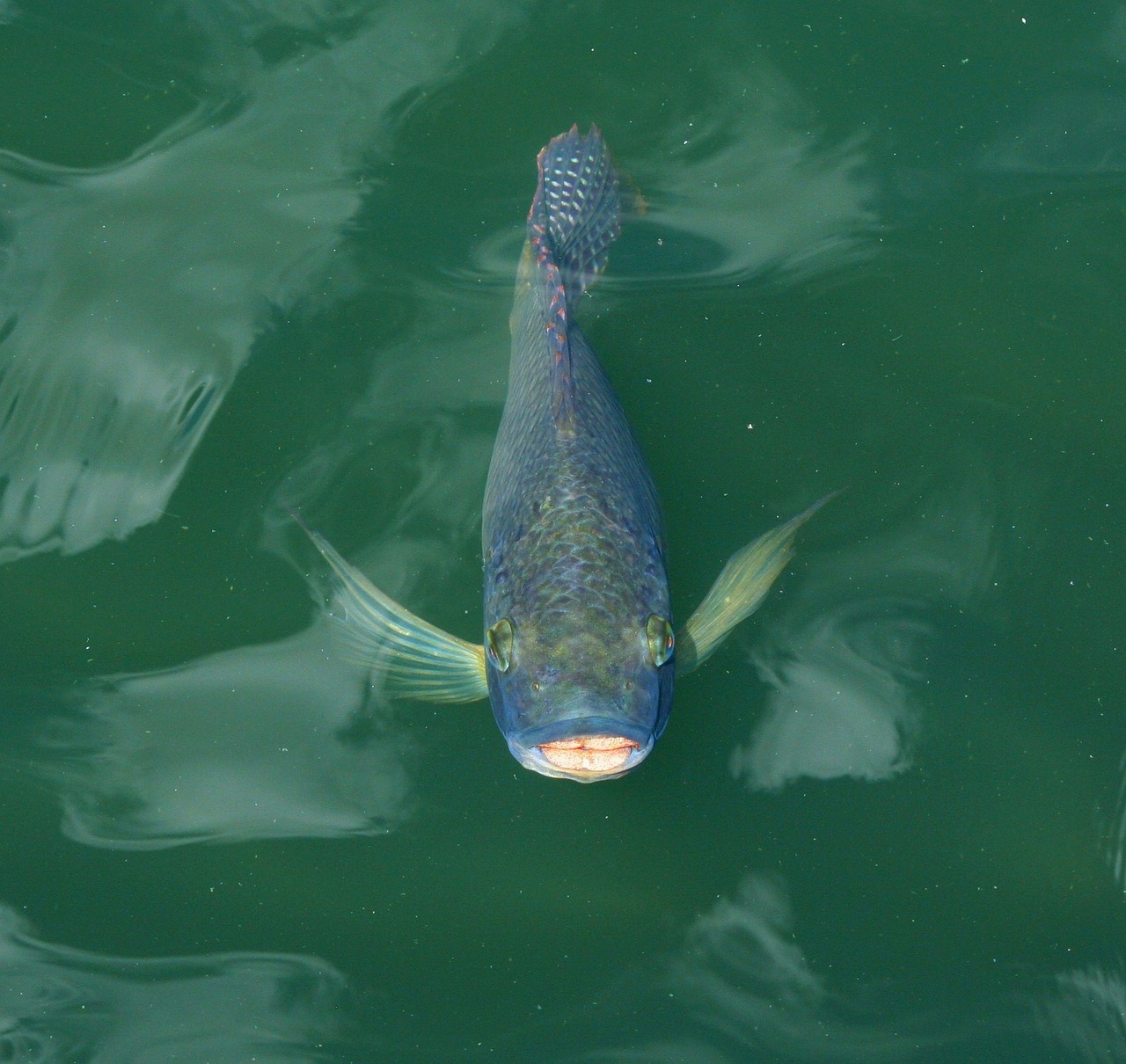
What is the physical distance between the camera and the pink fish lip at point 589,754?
3.77m

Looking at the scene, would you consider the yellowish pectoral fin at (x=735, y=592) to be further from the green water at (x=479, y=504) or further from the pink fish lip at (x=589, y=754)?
the pink fish lip at (x=589, y=754)

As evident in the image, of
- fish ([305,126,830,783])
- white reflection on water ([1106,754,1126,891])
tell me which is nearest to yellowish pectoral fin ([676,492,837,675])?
fish ([305,126,830,783])

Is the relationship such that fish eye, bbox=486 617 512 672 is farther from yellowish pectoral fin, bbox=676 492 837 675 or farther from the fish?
yellowish pectoral fin, bbox=676 492 837 675

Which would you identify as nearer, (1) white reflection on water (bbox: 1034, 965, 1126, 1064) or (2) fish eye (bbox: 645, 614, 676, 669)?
(2) fish eye (bbox: 645, 614, 676, 669)

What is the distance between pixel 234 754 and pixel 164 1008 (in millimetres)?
1141

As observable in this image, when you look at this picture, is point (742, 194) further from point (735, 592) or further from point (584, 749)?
point (584, 749)

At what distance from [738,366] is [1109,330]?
1975 millimetres

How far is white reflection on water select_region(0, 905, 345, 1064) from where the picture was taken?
4.64m

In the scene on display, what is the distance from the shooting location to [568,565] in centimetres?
388

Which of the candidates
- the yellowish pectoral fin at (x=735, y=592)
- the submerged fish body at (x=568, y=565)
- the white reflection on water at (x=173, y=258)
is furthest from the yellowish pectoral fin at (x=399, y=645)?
the white reflection on water at (x=173, y=258)

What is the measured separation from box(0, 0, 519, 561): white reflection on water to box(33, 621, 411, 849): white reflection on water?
919 millimetres

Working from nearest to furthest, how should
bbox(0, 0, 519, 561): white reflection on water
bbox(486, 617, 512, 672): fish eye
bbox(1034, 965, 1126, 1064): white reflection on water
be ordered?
bbox(486, 617, 512, 672): fish eye → bbox(1034, 965, 1126, 1064): white reflection on water → bbox(0, 0, 519, 561): white reflection on water

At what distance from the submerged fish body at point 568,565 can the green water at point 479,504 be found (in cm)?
77

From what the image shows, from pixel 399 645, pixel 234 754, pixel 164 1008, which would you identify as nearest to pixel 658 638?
pixel 399 645
